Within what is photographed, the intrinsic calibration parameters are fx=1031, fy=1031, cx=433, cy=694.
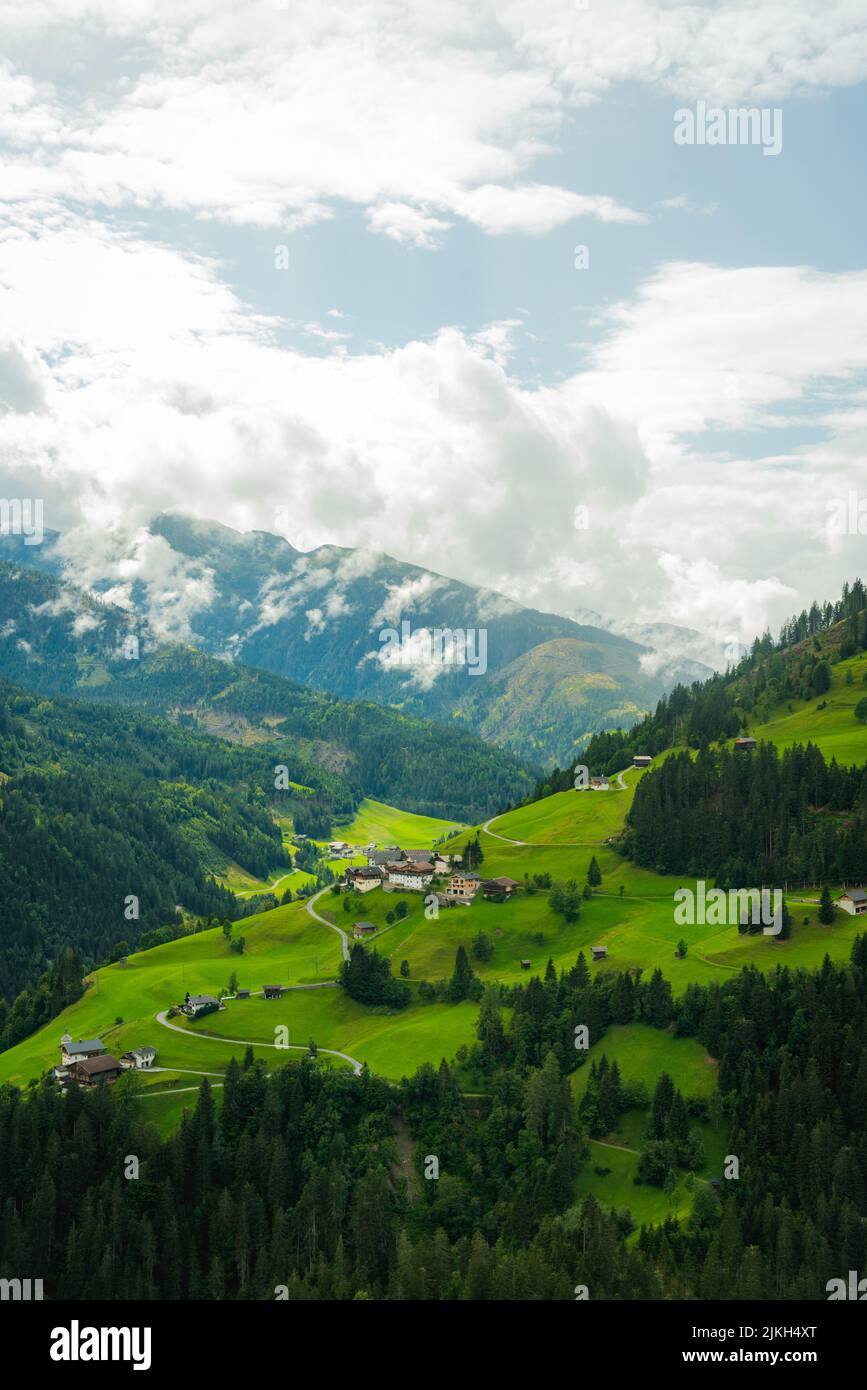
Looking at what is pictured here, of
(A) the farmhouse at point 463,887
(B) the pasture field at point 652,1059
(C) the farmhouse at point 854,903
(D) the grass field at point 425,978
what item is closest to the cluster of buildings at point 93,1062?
(D) the grass field at point 425,978

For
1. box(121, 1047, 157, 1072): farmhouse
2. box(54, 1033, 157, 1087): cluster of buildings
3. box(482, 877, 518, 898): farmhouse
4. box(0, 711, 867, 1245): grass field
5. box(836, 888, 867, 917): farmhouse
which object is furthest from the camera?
box(482, 877, 518, 898): farmhouse

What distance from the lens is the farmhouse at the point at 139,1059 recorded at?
452 feet

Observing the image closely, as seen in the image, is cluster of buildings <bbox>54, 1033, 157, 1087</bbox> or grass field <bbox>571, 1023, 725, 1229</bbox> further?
cluster of buildings <bbox>54, 1033, 157, 1087</bbox>

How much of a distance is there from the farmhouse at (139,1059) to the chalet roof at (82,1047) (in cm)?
534

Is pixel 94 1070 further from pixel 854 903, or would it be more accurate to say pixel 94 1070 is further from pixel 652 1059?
pixel 854 903

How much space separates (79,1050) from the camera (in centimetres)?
14200

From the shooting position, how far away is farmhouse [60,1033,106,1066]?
463 ft

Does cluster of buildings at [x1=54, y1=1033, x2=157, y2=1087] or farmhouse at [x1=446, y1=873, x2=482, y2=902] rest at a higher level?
farmhouse at [x1=446, y1=873, x2=482, y2=902]

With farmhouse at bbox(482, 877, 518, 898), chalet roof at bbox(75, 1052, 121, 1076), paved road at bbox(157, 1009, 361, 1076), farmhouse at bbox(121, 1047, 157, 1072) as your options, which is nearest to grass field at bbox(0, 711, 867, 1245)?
paved road at bbox(157, 1009, 361, 1076)

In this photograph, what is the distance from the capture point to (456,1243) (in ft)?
349

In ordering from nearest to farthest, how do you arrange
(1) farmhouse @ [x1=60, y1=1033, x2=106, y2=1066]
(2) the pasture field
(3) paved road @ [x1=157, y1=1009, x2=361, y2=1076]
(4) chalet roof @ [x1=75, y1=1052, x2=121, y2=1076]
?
1. (2) the pasture field
2. (4) chalet roof @ [x1=75, y1=1052, x2=121, y2=1076]
3. (3) paved road @ [x1=157, y1=1009, x2=361, y2=1076]
4. (1) farmhouse @ [x1=60, y1=1033, x2=106, y2=1066]

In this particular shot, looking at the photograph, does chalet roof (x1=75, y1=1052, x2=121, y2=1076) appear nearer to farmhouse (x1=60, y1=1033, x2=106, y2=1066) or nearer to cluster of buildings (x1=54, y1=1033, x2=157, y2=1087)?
cluster of buildings (x1=54, y1=1033, x2=157, y2=1087)

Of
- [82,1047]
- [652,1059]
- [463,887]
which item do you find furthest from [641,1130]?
[82,1047]

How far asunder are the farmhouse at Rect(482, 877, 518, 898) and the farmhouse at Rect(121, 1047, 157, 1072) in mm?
68402
